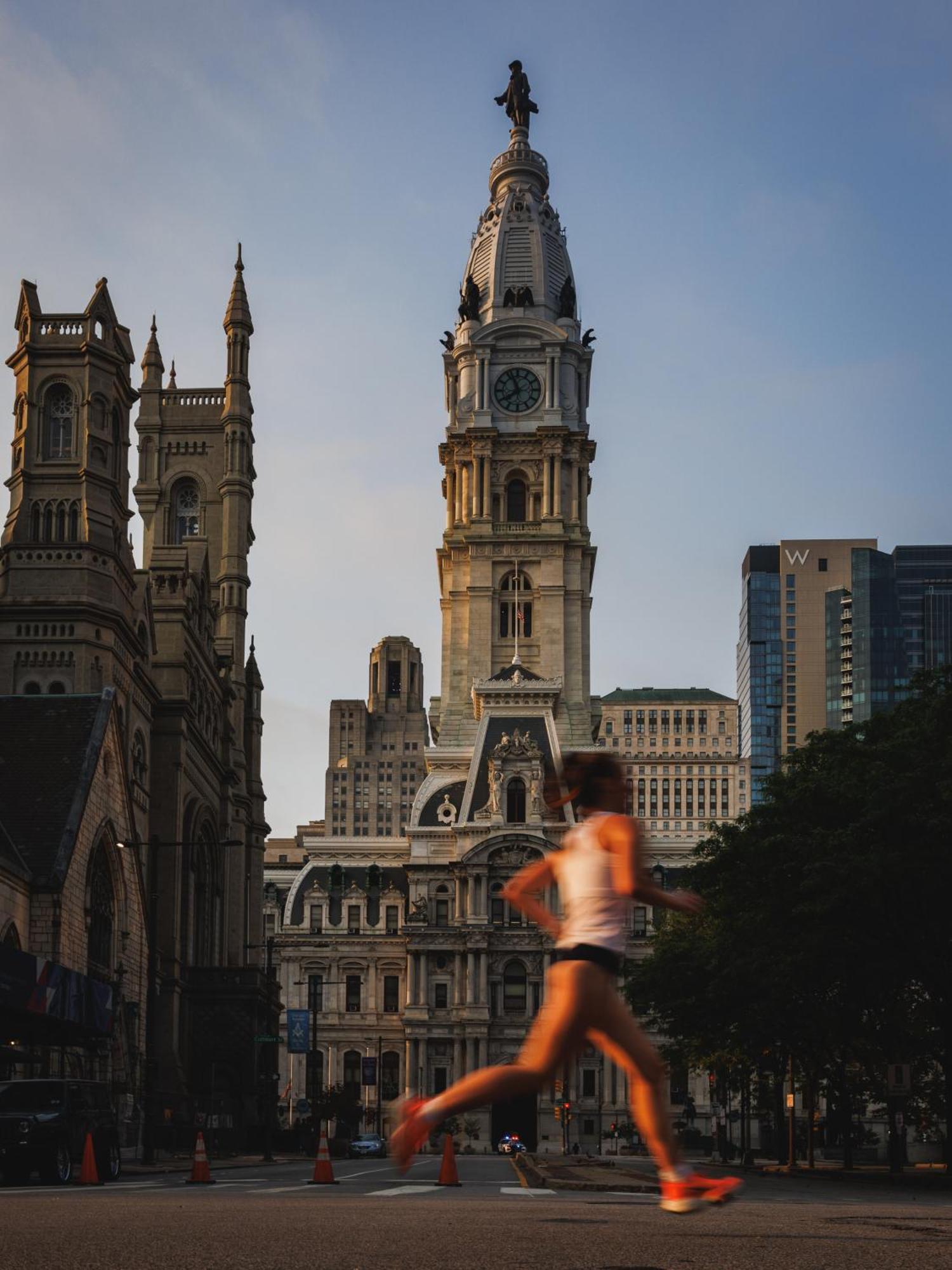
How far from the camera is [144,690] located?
7325 cm

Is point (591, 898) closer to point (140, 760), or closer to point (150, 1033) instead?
point (150, 1033)

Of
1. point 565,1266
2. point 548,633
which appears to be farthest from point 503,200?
point 565,1266

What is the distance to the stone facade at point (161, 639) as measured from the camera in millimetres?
65312

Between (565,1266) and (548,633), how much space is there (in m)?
132

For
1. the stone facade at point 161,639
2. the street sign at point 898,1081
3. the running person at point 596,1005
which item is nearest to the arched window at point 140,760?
the stone facade at point 161,639

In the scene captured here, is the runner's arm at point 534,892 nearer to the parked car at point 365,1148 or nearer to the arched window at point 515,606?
the parked car at point 365,1148

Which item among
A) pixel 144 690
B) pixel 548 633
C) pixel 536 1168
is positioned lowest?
pixel 536 1168

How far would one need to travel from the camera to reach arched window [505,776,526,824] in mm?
125625

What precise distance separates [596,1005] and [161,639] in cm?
7136

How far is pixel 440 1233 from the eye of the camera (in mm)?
13406

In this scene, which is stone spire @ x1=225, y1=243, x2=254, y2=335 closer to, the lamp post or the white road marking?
the lamp post

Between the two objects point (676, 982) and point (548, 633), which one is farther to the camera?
point (548, 633)

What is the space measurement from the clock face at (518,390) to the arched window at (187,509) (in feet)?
164

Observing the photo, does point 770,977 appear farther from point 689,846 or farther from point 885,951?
point 689,846
